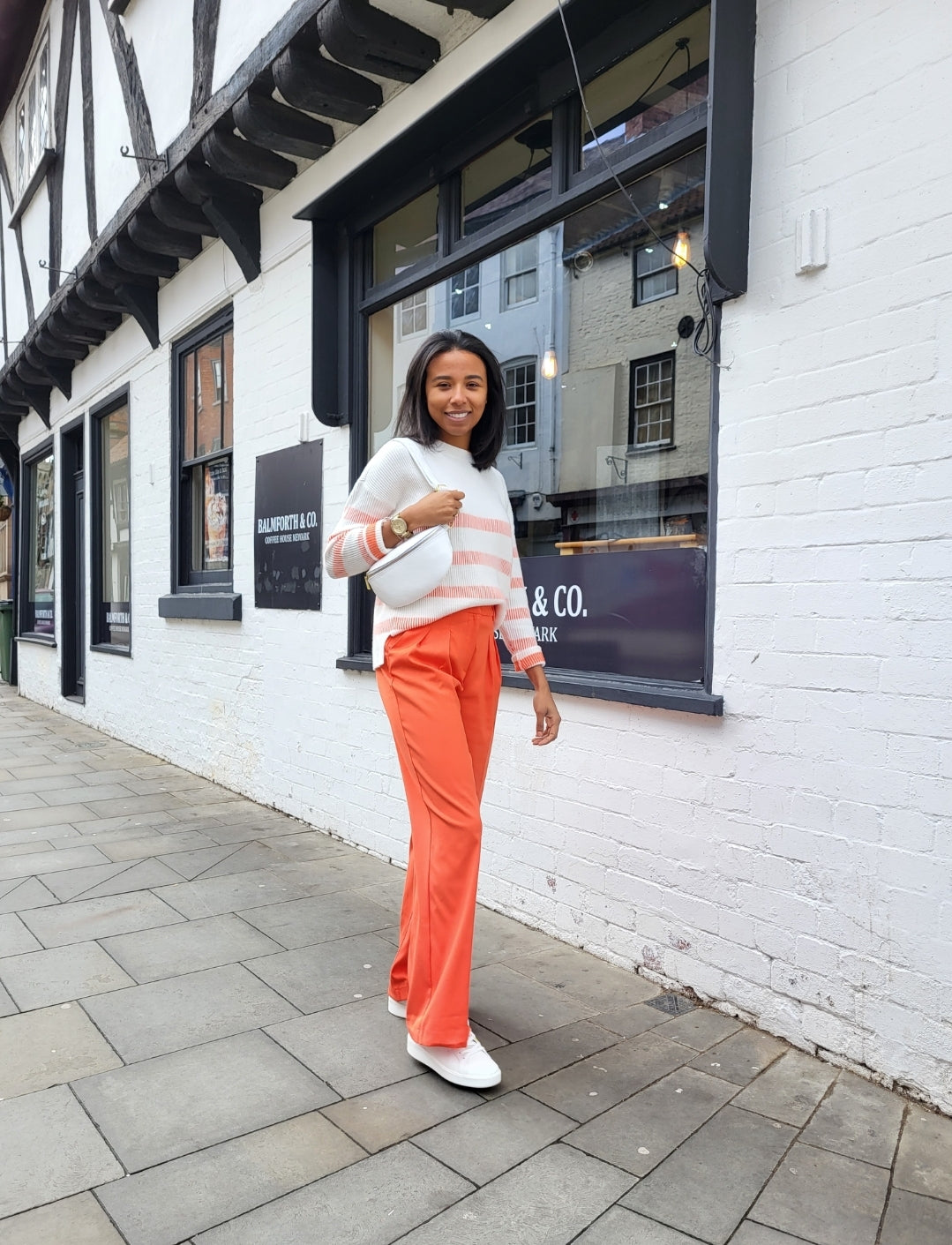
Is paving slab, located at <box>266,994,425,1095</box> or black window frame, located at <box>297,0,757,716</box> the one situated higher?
black window frame, located at <box>297,0,757,716</box>

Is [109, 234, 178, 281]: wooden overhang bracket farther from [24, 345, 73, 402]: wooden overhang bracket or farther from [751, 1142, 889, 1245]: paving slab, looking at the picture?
[751, 1142, 889, 1245]: paving slab

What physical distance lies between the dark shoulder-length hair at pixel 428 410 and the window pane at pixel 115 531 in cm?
601

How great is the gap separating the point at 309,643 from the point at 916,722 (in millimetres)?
3373

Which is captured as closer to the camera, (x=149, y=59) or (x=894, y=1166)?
(x=894, y=1166)

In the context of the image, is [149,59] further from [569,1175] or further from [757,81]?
[569,1175]

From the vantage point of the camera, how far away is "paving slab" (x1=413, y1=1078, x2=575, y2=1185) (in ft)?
6.49

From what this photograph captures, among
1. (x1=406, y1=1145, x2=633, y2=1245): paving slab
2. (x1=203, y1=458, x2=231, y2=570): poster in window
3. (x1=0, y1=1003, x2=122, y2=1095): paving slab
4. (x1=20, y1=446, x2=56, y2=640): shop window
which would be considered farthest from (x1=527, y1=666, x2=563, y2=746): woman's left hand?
(x1=20, y1=446, x2=56, y2=640): shop window

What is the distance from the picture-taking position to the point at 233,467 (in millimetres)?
5758

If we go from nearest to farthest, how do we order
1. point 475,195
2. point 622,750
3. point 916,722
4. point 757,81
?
point 916,722 < point 757,81 < point 622,750 < point 475,195

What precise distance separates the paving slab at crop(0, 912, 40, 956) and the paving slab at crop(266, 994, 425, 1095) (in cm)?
117

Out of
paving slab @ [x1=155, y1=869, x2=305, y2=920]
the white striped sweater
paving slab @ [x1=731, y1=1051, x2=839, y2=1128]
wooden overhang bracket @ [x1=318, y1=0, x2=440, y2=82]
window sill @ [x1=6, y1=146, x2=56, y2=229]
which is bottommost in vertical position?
paving slab @ [x1=155, y1=869, x2=305, y2=920]

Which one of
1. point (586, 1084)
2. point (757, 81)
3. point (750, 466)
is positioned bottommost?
point (586, 1084)

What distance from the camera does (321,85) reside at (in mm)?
4098

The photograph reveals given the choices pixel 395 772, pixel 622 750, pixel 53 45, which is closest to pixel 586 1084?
pixel 622 750
